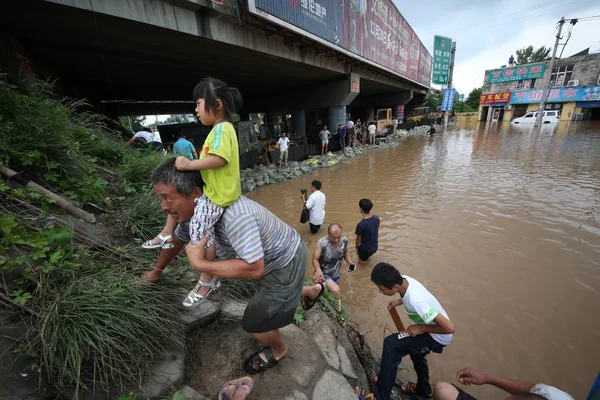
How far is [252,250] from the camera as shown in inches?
53.3

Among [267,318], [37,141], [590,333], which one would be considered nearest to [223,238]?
[267,318]

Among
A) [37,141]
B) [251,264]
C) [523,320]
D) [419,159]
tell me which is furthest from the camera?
[419,159]

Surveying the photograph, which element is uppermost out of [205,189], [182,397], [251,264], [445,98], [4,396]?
[445,98]

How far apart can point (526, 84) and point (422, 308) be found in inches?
1782

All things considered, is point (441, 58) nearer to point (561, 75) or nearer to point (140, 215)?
point (561, 75)

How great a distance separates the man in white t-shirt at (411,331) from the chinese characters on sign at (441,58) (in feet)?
107

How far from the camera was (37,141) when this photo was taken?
2.95 metres

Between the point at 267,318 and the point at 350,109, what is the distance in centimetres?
3626

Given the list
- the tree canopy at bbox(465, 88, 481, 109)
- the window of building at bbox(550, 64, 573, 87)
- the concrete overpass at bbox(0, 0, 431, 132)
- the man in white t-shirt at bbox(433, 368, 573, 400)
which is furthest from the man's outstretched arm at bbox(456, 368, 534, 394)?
the tree canopy at bbox(465, 88, 481, 109)

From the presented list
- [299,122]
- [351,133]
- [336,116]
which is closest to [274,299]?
[336,116]

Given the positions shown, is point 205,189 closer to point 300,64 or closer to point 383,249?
point 383,249

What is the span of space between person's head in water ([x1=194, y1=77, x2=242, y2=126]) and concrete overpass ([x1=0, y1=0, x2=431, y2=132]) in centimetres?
539

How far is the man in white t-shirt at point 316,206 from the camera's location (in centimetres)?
545

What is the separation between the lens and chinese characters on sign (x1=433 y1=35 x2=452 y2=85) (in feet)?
88.3
